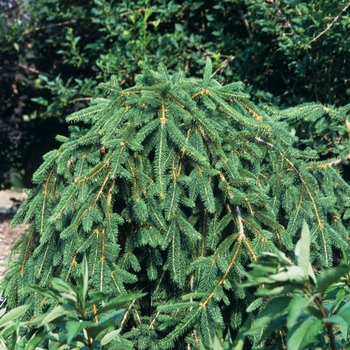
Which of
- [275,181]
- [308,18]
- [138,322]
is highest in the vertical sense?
[308,18]

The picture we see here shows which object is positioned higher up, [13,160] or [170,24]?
[170,24]

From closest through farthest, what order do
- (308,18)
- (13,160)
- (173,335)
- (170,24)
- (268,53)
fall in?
(173,335), (308,18), (268,53), (170,24), (13,160)

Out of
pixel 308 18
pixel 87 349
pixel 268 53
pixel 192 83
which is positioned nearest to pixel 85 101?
pixel 268 53

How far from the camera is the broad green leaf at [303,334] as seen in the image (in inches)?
63.8

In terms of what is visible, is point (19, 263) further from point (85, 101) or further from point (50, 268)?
point (85, 101)

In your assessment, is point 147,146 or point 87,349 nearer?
point 87,349

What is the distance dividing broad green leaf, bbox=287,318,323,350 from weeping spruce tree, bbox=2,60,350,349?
3.35 ft

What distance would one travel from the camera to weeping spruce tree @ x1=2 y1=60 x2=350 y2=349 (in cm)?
274

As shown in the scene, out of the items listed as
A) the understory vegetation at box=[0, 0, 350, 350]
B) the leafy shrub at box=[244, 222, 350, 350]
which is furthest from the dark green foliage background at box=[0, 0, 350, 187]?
the leafy shrub at box=[244, 222, 350, 350]

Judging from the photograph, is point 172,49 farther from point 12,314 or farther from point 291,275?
point 291,275

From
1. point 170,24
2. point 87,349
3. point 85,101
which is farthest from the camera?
point 85,101

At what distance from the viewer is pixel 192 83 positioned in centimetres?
314

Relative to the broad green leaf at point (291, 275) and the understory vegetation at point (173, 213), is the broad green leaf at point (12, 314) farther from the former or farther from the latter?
the broad green leaf at point (291, 275)

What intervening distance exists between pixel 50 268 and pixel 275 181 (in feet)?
3.81
